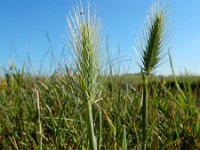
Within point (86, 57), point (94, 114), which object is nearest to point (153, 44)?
point (86, 57)

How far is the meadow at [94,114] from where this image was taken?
804 millimetres

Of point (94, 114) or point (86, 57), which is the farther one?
point (94, 114)

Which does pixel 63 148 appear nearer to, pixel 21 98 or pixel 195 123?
pixel 195 123

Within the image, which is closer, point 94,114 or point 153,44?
point 153,44

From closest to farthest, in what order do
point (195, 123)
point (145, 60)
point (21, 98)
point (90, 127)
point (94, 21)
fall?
point (90, 127), point (94, 21), point (145, 60), point (195, 123), point (21, 98)

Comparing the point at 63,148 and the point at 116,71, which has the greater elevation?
the point at 116,71

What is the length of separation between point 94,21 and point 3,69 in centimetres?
254

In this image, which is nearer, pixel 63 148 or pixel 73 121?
pixel 63 148

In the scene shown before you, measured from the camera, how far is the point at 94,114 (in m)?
1.84

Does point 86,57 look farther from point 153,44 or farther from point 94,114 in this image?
point 94,114

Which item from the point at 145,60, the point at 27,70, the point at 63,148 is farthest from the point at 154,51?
the point at 27,70

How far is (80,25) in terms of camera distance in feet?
2.62

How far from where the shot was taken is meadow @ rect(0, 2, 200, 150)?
80 cm

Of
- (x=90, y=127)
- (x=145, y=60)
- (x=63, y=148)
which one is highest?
(x=145, y=60)
